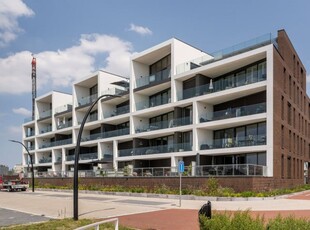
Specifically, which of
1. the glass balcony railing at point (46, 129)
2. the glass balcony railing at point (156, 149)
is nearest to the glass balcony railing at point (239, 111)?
the glass balcony railing at point (156, 149)

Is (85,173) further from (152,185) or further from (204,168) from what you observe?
(204,168)

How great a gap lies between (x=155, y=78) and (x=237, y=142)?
1420 centimetres

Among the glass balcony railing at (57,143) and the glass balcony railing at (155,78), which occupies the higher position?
the glass balcony railing at (155,78)

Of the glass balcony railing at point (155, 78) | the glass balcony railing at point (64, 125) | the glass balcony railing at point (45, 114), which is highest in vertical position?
the glass balcony railing at point (155, 78)

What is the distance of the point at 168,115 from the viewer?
42.1m

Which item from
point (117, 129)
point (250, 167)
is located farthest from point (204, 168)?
point (117, 129)

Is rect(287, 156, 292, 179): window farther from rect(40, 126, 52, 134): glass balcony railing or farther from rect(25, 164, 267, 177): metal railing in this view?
rect(40, 126, 52, 134): glass balcony railing

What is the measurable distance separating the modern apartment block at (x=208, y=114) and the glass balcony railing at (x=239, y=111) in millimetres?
96

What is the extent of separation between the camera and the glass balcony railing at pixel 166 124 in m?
37.0

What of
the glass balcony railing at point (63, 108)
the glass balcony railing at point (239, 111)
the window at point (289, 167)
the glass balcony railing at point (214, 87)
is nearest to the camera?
the glass balcony railing at point (239, 111)

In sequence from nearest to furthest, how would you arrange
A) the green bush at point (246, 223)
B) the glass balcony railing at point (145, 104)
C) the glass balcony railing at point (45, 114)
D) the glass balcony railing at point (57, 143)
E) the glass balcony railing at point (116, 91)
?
1. the green bush at point (246, 223)
2. the glass balcony railing at point (145, 104)
3. the glass balcony railing at point (116, 91)
4. the glass balcony railing at point (57, 143)
5. the glass balcony railing at point (45, 114)

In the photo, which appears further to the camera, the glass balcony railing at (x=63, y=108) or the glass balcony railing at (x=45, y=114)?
the glass balcony railing at (x=45, y=114)

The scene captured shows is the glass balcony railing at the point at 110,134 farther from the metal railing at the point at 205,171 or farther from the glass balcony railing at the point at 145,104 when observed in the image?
the metal railing at the point at 205,171

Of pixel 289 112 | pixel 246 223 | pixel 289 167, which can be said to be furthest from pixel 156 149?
pixel 246 223
